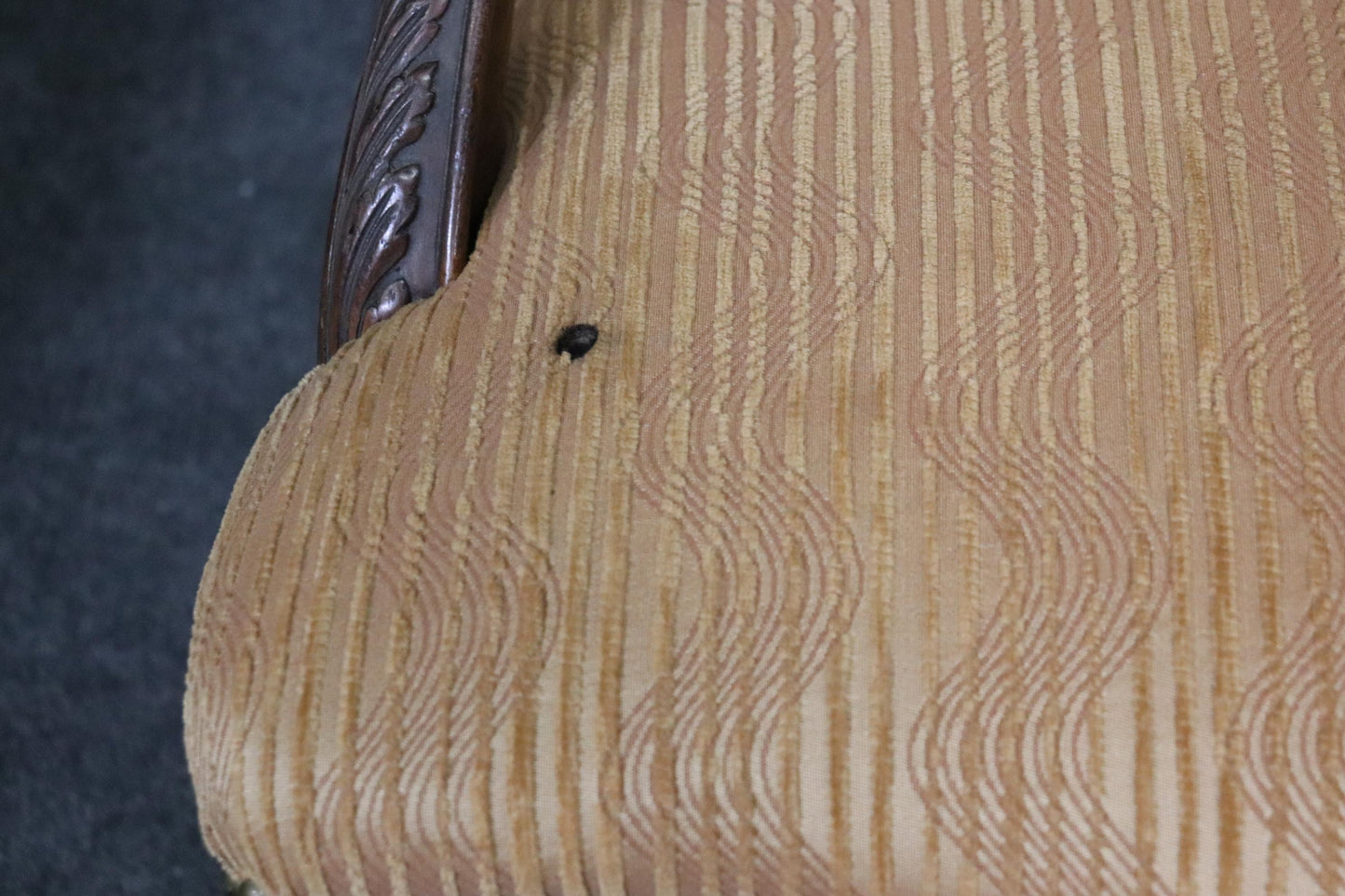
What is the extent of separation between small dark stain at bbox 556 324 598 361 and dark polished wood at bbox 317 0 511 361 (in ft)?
0.22

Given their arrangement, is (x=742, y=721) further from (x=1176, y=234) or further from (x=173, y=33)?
(x=173, y=33)

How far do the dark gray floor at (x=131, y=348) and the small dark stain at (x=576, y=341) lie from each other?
1.49ft

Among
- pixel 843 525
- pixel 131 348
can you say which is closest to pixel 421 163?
pixel 843 525

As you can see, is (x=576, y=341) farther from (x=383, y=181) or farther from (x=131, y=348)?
(x=131, y=348)

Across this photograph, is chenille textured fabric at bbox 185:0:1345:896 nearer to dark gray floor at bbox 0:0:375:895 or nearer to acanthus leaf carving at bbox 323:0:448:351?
acanthus leaf carving at bbox 323:0:448:351

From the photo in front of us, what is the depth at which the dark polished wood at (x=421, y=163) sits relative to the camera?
47 cm

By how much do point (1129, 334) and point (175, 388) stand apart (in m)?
0.69

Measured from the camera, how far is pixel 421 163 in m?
0.48

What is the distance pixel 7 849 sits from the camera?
0.70 metres

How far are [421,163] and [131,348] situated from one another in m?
0.49

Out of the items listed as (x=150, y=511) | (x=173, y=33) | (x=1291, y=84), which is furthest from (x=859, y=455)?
(x=173, y=33)

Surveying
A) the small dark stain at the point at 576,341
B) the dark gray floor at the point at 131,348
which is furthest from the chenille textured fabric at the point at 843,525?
the dark gray floor at the point at 131,348

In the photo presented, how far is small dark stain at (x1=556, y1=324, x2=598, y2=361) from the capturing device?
0.43m

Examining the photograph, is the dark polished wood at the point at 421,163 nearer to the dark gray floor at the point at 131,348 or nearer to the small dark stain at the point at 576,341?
the small dark stain at the point at 576,341
